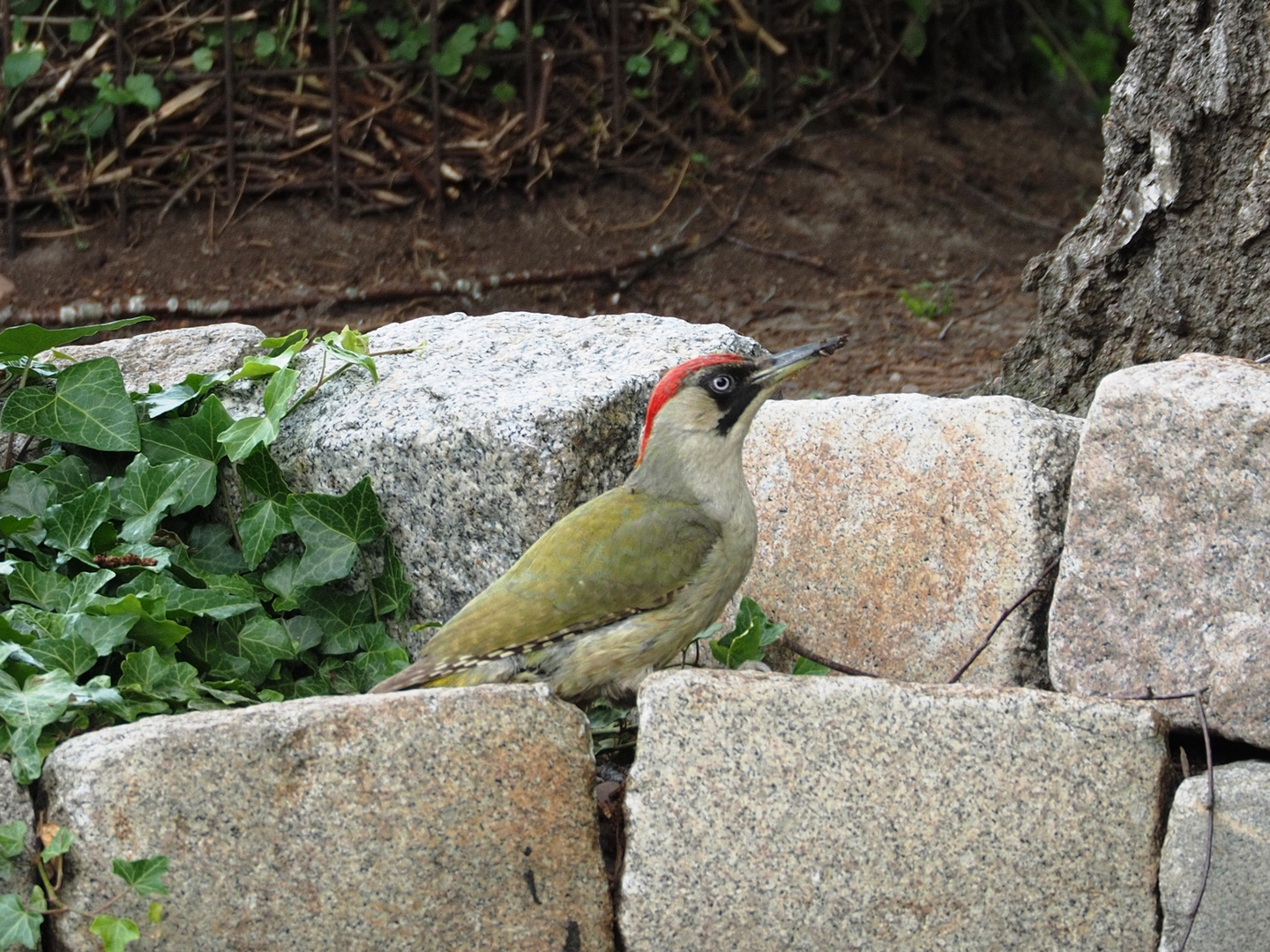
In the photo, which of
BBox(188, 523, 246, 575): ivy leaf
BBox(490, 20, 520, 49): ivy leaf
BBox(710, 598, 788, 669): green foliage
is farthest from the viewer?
BBox(490, 20, 520, 49): ivy leaf

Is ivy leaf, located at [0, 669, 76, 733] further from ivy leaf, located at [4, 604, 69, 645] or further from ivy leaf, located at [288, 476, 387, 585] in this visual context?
ivy leaf, located at [288, 476, 387, 585]

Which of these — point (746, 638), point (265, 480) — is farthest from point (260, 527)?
point (746, 638)

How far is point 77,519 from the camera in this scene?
11.6 ft

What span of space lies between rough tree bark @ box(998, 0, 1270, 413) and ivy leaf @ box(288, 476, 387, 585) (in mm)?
1810

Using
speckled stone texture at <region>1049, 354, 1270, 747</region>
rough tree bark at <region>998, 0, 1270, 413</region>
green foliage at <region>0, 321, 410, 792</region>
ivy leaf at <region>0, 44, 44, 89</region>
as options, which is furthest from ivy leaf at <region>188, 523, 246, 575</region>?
ivy leaf at <region>0, 44, 44, 89</region>

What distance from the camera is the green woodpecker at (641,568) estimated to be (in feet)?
10.2

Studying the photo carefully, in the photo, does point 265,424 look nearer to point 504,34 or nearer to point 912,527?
point 912,527

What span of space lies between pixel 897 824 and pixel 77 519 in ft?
6.80

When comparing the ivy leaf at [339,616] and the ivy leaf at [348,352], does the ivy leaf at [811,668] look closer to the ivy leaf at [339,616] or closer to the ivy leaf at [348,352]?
the ivy leaf at [339,616]

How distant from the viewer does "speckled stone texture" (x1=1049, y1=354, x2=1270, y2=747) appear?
8.92 ft

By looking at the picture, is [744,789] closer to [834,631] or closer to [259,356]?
[834,631]

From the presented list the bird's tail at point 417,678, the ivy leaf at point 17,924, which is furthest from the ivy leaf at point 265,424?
the ivy leaf at point 17,924

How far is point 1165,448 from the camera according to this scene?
2.80 meters

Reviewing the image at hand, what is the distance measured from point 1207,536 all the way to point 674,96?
474 centimetres
